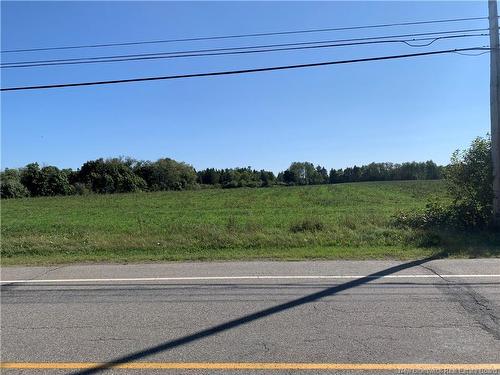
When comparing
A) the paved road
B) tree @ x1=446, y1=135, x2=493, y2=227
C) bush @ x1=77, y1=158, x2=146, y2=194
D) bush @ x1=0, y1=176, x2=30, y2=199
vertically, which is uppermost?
bush @ x1=77, y1=158, x2=146, y2=194

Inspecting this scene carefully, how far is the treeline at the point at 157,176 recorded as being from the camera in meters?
95.1

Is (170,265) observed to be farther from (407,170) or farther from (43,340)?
(407,170)

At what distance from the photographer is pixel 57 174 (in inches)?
3846

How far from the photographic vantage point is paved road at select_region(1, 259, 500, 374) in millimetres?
4027

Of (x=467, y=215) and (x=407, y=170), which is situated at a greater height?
(x=407, y=170)

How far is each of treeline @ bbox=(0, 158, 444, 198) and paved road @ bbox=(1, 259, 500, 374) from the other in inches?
3012

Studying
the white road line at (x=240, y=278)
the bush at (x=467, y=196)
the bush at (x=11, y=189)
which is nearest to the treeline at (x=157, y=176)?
the bush at (x=11, y=189)

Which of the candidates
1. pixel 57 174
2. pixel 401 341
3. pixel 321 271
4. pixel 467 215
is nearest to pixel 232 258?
pixel 321 271

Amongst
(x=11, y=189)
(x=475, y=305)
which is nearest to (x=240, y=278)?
(x=475, y=305)

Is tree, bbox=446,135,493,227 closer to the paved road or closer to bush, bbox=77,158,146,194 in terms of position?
the paved road

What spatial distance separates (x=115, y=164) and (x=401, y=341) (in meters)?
114

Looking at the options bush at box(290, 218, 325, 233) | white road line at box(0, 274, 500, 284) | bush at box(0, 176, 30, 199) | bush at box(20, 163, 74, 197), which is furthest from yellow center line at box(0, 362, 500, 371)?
bush at box(20, 163, 74, 197)

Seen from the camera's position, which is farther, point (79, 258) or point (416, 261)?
point (79, 258)

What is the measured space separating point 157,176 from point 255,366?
411 feet
